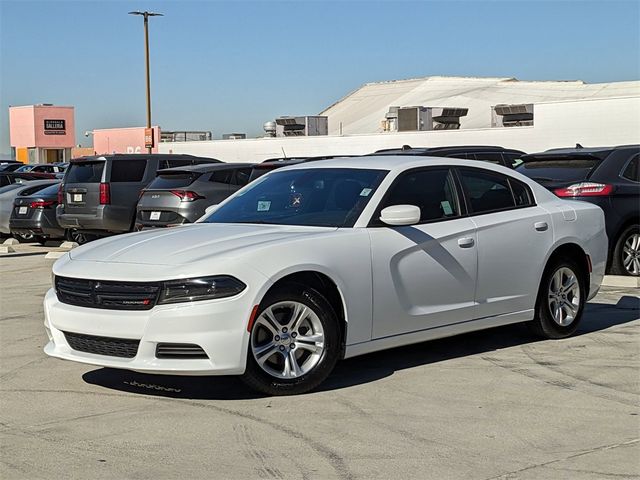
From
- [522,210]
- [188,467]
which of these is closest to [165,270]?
[188,467]

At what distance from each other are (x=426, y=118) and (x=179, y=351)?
4022 cm

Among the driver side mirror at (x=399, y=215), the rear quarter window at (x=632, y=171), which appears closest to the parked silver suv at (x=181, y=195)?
the rear quarter window at (x=632, y=171)

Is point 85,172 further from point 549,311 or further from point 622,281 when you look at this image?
point 549,311

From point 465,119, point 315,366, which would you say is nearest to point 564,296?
point 315,366

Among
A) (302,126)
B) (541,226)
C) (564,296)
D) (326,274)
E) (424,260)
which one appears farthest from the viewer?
(302,126)

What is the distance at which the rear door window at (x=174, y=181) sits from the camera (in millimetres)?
15586

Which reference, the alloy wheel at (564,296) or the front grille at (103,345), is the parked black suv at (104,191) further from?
the front grille at (103,345)

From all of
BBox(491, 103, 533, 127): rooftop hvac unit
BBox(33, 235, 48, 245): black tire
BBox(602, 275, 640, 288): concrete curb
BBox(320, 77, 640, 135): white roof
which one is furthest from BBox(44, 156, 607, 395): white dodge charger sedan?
BBox(320, 77, 640, 135): white roof

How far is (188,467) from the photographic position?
5.21 m

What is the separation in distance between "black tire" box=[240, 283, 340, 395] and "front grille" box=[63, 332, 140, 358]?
73 cm

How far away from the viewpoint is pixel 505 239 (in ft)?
26.8

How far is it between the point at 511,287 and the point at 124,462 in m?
3.93

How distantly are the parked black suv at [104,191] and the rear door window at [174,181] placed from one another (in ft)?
6.15

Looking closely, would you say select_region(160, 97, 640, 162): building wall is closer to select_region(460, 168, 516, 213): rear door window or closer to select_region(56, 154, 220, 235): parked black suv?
select_region(56, 154, 220, 235): parked black suv
